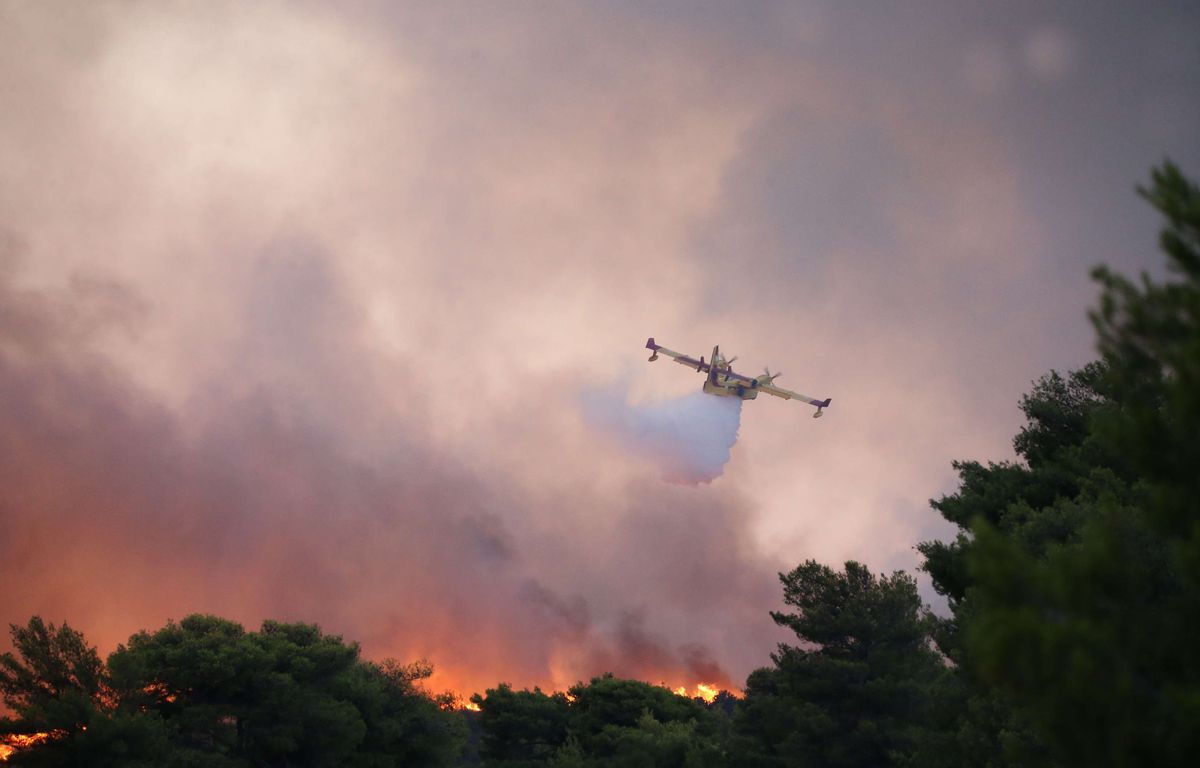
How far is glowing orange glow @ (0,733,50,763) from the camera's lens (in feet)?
128

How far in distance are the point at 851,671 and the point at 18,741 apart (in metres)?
36.0

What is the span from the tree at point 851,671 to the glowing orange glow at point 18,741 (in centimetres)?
3209

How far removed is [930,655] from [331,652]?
38.0 metres

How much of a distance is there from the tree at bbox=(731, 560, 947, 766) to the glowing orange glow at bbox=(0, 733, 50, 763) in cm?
3209

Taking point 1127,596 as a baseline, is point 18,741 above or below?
above

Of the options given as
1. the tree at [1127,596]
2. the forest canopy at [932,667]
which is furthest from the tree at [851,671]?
the tree at [1127,596]

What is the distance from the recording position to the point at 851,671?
3834 centimetres

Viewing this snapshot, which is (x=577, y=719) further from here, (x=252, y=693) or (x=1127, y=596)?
(x=1127, y=596)

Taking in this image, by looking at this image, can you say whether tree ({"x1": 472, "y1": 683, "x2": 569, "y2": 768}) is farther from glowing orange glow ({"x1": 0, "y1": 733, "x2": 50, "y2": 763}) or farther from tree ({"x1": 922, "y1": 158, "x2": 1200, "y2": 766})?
tree ({"x1": 922, "y1": 158, "x2": 1200, "y2": 766})

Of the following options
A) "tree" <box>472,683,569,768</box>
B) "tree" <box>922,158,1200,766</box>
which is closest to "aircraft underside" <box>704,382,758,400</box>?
"tree" <box>472,683,569,768</box>

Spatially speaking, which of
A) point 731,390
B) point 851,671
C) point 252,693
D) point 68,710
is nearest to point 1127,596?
point 851,671

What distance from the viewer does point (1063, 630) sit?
9414 millimetres

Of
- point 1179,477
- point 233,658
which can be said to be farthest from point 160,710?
point 1179,477

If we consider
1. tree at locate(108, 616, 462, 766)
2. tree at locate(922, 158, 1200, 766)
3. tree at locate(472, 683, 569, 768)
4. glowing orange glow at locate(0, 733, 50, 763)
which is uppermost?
tree at locate(472, 683, 569, 768)
